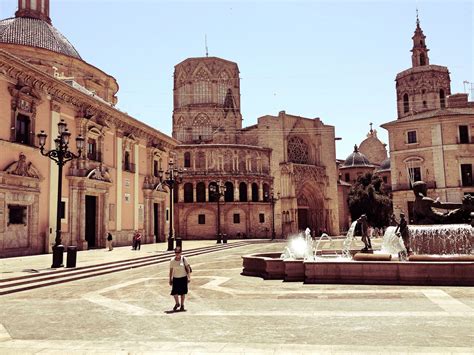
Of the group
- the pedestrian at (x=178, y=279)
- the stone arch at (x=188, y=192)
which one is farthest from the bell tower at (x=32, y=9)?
the pedestrian at (x=178, y=279)

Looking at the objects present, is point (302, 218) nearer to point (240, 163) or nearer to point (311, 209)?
point (311, 209)

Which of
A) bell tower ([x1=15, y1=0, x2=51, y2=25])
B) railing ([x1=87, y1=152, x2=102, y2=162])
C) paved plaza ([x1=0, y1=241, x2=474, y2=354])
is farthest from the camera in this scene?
bell tower ([x1=15, y1=0, x2=51, y2=25])

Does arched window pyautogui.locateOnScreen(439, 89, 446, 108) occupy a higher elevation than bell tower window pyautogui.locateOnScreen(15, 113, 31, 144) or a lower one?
higher

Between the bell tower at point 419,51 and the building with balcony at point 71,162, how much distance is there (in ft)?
172

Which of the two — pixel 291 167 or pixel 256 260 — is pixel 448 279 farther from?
pixel 291 167

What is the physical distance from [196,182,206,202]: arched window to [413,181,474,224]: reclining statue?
38.1 metres

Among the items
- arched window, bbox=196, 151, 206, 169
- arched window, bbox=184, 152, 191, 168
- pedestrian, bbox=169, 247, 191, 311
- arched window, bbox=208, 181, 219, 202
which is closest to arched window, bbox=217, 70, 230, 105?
arched window, bbox=196, 151, 206, 169

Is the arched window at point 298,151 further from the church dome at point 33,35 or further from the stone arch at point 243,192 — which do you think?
the church dome at point 33,35

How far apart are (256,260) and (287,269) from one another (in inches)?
75.0

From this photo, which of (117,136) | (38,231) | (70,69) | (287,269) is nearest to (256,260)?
→ (287,269)

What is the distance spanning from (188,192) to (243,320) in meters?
45.3

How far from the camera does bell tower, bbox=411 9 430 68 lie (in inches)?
2931

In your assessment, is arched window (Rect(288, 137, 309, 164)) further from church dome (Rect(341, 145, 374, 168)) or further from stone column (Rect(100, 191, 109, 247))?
stone column (Rect(100, 191, 109, 247))

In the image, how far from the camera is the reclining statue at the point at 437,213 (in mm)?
14836
